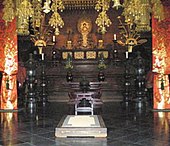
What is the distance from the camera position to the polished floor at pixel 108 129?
171 inches

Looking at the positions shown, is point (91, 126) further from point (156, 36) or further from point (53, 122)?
point (156, 36)

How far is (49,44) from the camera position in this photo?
1127cm

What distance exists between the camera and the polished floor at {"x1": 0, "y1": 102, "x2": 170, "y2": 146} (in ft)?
14.2

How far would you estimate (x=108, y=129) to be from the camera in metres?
5.29

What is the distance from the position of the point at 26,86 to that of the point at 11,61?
1.80 metres

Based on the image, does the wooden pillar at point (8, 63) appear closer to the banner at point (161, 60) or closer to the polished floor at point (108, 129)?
the polished floor at point (108, 129)

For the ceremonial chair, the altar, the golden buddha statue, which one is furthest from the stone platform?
the golden buddha statue

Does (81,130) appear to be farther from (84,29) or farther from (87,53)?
(84,29)

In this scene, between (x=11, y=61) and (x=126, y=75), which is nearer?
(x=11, y=61)

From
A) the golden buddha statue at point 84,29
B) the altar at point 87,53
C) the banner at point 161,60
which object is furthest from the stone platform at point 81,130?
the golden buddha statue at point 84,29

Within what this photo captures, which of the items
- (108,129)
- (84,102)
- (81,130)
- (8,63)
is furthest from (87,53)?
(81,130)

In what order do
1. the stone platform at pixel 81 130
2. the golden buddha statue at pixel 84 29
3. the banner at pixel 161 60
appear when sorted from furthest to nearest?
the golden buddha statue at pixel 84 29 < the banner at pixel 161 60 < the stone platform at pixel 81 130

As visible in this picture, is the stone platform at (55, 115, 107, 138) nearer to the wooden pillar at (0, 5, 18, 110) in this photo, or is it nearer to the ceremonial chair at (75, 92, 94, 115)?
the ceremonial chair at (75, 92, 94, 115)

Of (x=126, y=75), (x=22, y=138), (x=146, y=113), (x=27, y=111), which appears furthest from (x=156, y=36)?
(x=22, y=138)
